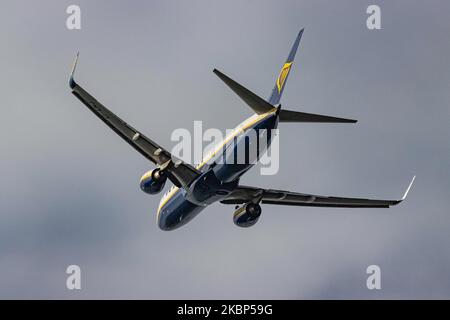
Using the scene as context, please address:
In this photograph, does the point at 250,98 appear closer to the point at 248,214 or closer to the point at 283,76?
the point at 283,76

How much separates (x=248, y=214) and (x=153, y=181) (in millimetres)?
8462

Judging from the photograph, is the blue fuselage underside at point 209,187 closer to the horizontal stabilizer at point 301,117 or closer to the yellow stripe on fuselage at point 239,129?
the yellow stripe on fuselage at point 239,129

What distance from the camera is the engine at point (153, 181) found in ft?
172

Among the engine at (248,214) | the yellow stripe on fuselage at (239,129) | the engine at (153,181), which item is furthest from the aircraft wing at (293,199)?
the engine at (153,181)

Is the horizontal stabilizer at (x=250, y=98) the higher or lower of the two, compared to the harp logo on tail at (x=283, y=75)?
lower

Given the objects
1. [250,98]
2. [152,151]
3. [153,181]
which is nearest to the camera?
[250,98]

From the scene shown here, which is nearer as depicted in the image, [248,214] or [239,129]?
[239,129]

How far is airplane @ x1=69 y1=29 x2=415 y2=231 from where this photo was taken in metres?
48.5

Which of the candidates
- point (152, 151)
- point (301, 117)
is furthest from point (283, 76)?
point (152, 151)

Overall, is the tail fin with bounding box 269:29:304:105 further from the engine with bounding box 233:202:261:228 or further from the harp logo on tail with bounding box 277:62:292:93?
the engine with bounding box 233:202:261:228

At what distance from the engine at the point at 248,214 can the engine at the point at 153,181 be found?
24.9 ft

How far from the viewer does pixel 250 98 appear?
48.0 m
